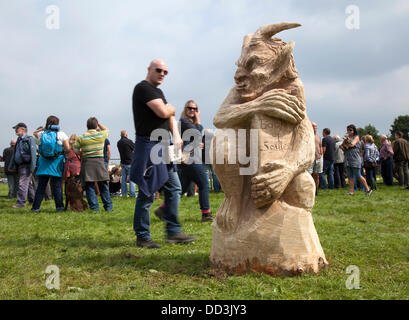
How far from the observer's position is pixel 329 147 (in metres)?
11.0

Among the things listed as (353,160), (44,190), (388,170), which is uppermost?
(353,160)

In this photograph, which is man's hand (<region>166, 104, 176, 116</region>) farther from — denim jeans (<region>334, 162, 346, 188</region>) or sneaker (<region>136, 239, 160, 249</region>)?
denim jeans (<region>334, 162, 346, 188</region>)

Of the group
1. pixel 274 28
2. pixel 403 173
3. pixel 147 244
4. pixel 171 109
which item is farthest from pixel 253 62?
pixel 403 173

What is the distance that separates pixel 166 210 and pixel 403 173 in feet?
32.6

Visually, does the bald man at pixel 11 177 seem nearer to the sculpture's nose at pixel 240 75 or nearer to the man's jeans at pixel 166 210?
the man's jeans at pixel 166 210

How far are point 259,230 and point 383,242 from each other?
222cm

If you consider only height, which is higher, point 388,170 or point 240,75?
point 240,75

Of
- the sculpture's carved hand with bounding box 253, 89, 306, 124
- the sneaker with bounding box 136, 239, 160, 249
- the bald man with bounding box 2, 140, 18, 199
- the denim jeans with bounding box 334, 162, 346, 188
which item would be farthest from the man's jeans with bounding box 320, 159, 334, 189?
the bald man with bounding box 2, 140, 18, 199

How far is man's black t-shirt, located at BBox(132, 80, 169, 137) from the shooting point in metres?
4.25

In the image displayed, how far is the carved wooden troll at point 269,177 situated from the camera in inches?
122

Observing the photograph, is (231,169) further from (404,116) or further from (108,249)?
(404,116)

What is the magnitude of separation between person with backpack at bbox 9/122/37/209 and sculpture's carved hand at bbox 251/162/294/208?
6.98m

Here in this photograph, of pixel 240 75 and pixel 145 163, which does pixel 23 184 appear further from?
pixel 240 75

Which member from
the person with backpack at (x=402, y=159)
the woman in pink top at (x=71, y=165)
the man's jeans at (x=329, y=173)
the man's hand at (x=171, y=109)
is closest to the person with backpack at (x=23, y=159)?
the woman in pink top at (x=71, y=165)
